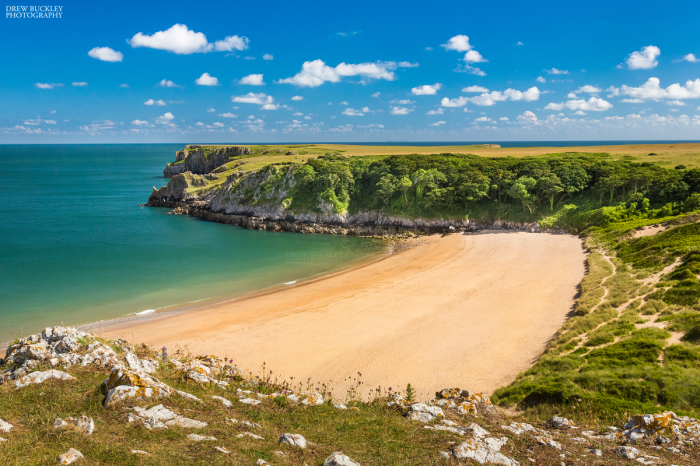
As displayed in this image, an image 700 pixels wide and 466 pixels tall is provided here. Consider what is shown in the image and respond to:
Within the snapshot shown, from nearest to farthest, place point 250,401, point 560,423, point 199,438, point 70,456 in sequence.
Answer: point 70,456, point 199,438, point 560,423, point 250,401

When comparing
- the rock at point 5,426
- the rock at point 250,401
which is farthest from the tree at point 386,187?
the rock at point 5,426

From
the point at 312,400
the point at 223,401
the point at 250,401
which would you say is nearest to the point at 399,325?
the point at 312,400

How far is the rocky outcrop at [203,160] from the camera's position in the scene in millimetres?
149000

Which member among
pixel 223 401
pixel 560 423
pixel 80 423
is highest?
pixel 80 423

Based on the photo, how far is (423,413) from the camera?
1207 cm

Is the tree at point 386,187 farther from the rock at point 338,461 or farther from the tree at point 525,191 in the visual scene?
the rock at point 338,461

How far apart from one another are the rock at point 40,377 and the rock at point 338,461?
868cm

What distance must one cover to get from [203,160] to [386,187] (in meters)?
113

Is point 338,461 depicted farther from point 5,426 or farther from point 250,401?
point 5,426

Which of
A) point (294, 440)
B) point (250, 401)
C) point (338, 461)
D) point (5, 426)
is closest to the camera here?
point (338, 461)

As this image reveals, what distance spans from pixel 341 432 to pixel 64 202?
102m

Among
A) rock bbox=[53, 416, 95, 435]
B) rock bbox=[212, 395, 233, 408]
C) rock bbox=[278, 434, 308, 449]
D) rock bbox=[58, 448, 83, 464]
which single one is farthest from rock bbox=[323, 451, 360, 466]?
rock bbox=[53, 416, 95, 435]

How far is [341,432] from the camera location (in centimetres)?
1076

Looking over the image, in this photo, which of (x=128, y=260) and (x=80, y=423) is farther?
(x=128, y=260)
